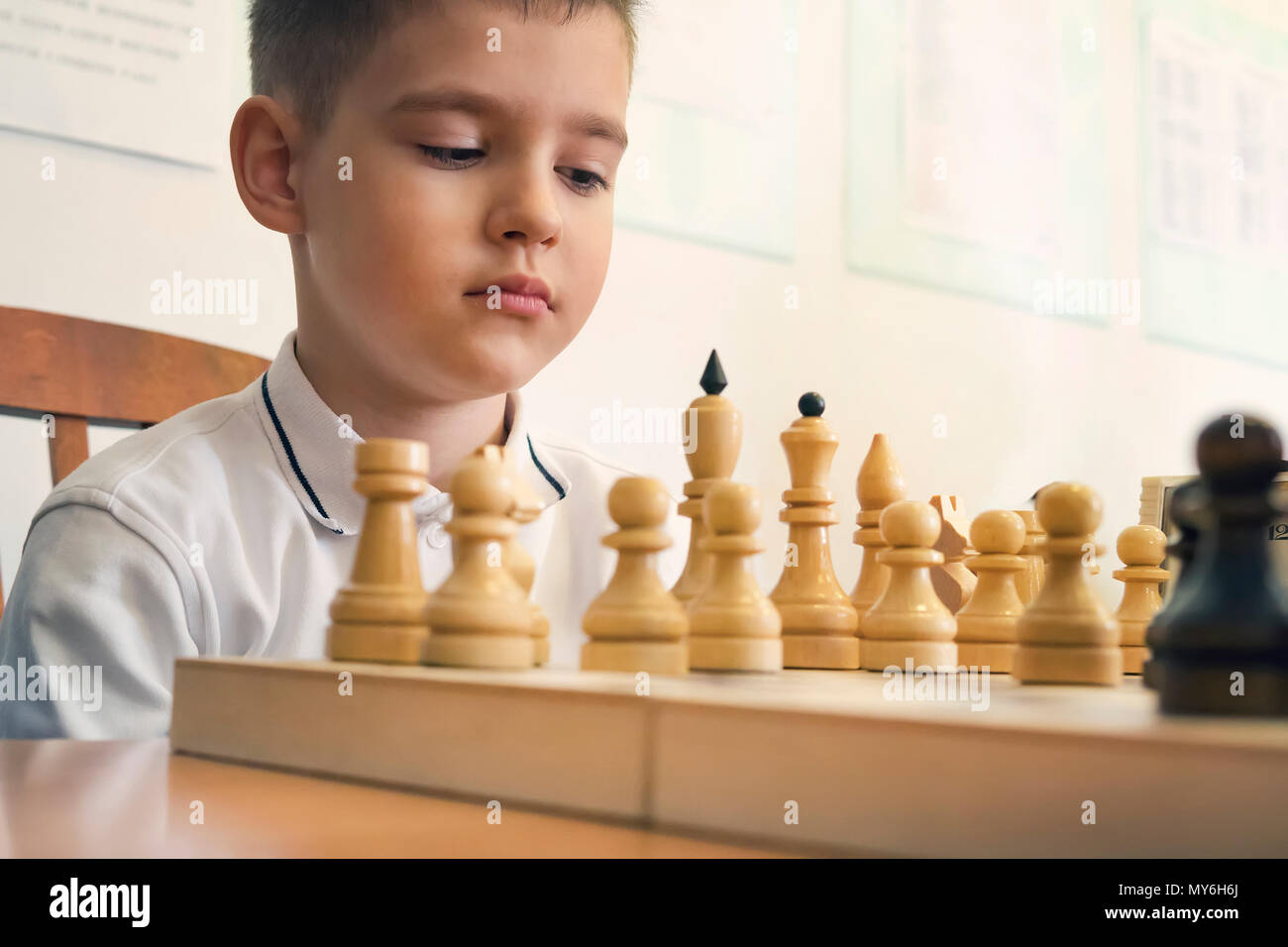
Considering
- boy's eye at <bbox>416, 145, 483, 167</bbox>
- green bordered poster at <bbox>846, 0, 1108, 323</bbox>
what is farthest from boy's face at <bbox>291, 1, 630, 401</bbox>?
green bordered poster at <bbox>846, 0, 1108, 323</bbox>

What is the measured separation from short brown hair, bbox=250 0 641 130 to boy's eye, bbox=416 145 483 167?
111 millimetres

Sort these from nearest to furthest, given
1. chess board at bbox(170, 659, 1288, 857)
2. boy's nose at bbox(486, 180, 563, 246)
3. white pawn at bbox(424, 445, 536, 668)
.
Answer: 1. chess board at bbox(170, 659, 1288, 857)
2. white pawn at bbox(424, 445, 536, 668)
3. boy's nose at bbox(486, 180, 563, 246)

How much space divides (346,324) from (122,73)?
2.13 feet

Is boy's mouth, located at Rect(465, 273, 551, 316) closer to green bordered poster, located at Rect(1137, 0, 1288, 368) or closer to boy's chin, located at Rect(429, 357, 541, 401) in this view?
boy's chin, located at Rect(429, 357, 541, 401)

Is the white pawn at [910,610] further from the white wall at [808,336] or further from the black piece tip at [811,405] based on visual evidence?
the white wall at [808,336]

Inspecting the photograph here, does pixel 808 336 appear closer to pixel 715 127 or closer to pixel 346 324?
pixel 715 127

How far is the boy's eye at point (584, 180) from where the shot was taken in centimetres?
97

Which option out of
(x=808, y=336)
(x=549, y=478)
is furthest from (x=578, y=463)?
(x=808, y=336)

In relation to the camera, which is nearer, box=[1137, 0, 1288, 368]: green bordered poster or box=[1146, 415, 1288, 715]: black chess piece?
box=[1146, 415, 1288, 715]: black chess piece

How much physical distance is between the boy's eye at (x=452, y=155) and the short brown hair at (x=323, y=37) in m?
0.11

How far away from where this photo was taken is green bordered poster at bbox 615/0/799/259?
190cm

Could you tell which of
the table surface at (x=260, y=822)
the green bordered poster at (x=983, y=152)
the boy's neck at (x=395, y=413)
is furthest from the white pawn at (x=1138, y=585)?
the green bordered poster at (x=983, y=152)

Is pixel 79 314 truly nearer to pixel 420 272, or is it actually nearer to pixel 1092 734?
pixel 420 272
